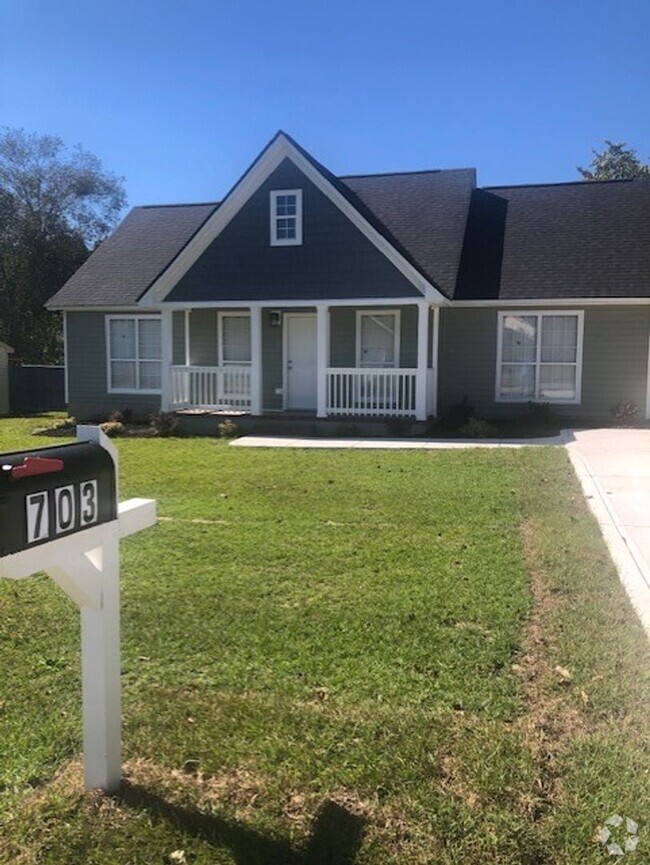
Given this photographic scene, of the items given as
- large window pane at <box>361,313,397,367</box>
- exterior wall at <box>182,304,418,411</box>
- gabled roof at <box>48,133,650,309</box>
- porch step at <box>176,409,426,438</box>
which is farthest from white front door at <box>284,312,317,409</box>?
Answer: gabled roof at <box>48,133,650,309</box>

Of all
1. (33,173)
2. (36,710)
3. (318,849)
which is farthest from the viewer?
(33,173)

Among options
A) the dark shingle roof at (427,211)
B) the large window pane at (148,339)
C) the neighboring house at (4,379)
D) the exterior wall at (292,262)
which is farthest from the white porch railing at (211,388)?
the neighboring house at (4,379)

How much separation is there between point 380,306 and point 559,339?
4034mm

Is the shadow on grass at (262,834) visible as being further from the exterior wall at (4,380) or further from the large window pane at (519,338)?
the exterior wall at (4,380)

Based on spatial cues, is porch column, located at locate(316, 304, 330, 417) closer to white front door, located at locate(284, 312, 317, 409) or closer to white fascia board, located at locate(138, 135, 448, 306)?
white fascia board, located at locate(138, 135, 448, 306)

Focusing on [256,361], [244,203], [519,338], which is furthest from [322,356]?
[519,338]

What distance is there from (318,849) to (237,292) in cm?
1464

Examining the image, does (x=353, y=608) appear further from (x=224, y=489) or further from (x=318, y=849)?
(x=224, y=489)

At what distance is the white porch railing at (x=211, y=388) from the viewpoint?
1702 centimetres

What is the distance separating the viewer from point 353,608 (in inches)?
191

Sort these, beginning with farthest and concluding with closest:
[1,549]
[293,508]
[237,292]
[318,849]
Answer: [237,292] → [293,508] → [318,849] → [1,549]

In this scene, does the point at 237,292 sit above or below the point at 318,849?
above

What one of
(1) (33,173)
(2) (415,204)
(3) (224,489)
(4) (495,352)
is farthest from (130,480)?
(1) (33,173)

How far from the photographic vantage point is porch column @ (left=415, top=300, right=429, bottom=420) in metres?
15.1
